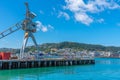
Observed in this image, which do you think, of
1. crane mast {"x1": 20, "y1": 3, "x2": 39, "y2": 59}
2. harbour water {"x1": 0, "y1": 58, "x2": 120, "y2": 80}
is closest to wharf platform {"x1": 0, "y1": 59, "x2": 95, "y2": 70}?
crane mast {"x1": 20, "y1": 3, "x2": 39, "y2": 59}

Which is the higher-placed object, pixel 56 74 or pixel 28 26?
pixel 28 26

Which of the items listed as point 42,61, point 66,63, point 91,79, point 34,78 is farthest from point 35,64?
point 91,79

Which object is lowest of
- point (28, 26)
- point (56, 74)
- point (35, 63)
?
point (56, 74)

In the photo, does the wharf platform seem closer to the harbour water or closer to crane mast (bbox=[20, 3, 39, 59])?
crane mast (bbox=[20, 3, 39, 59])

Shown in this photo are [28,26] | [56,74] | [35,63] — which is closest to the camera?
[56,74]

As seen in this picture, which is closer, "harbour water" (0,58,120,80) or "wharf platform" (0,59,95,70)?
"harbour water" (0,58,120,80)

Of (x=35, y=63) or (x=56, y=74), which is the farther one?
(x=35, y=63)

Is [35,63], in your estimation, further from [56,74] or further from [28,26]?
[56,74]

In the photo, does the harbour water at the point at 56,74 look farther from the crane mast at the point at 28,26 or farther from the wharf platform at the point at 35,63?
the crane mast at the point at 28,26

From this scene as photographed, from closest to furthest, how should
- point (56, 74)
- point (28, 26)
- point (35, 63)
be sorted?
point (56, 74), point (28, 26), point (35, 63)

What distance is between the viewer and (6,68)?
65.5 m

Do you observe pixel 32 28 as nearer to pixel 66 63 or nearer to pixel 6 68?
pixel 6 68

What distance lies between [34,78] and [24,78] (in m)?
1.77

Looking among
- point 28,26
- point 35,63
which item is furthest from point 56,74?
point 28,26
